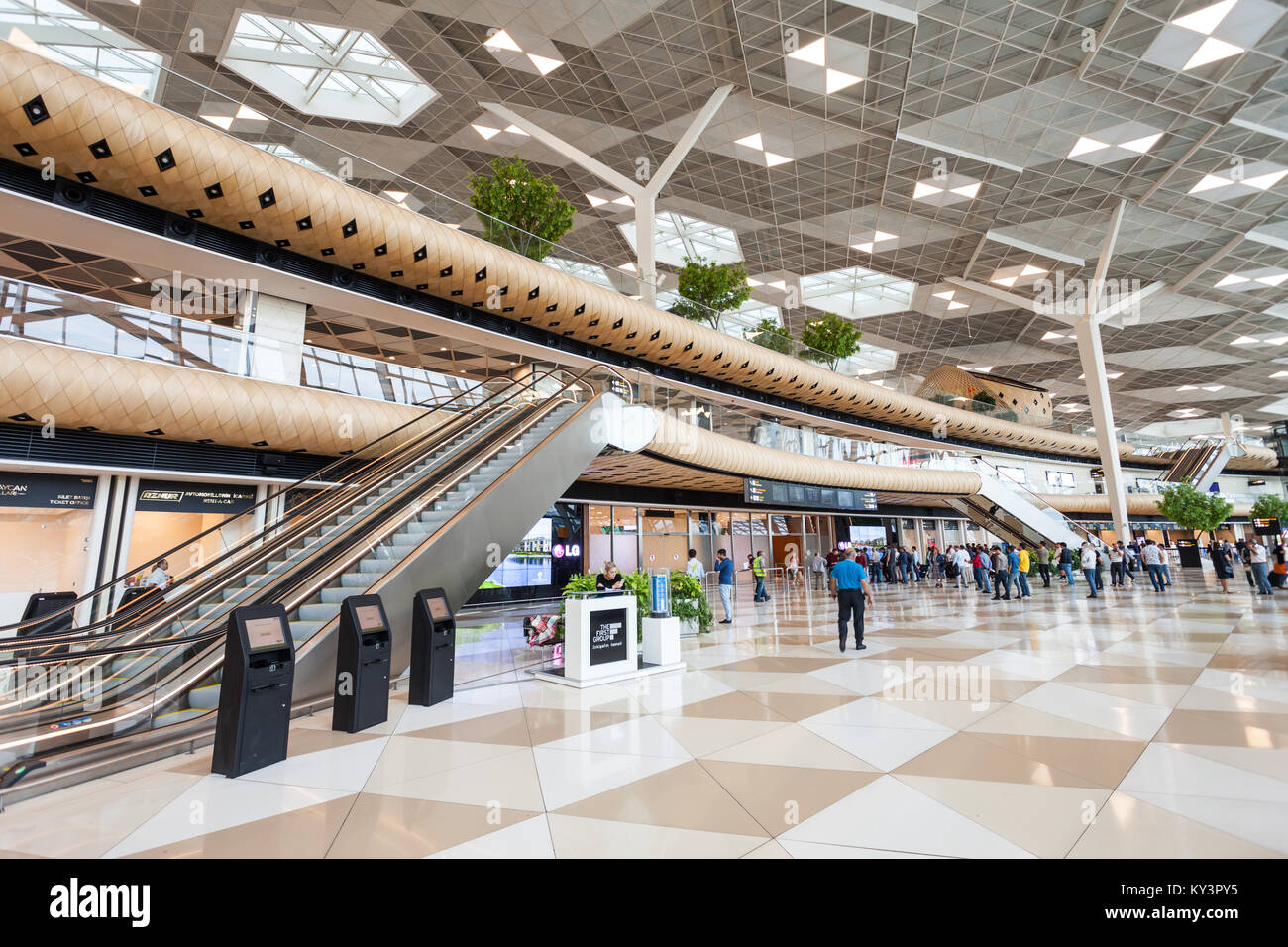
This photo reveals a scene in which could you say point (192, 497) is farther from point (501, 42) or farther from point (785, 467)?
point (785, 467)

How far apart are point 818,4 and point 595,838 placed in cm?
1781

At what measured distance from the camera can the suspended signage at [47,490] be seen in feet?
31.4

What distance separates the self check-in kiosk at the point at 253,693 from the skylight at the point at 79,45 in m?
10.2

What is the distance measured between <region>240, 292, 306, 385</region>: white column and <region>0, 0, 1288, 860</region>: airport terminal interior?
0.31 ft

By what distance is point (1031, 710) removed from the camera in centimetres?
506

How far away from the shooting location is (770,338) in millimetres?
22547

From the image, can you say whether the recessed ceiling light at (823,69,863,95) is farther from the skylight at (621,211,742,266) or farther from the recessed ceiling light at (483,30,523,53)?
the skylight at (621,211,742,266)

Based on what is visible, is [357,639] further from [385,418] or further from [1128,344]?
[1128,344]

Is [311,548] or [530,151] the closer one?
[311,548]

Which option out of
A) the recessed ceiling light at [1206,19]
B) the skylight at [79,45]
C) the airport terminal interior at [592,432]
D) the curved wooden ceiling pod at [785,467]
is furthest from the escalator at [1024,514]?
the skylight at [79,45]

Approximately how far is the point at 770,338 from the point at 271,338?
16.7 meters

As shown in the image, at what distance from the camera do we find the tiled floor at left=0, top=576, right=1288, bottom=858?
2783 millimetres

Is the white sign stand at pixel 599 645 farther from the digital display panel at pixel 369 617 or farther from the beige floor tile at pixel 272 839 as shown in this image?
the beige floor tile at pixel 272 839

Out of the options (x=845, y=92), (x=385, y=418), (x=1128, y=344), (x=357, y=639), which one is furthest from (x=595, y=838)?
(x=1128, y=344)
